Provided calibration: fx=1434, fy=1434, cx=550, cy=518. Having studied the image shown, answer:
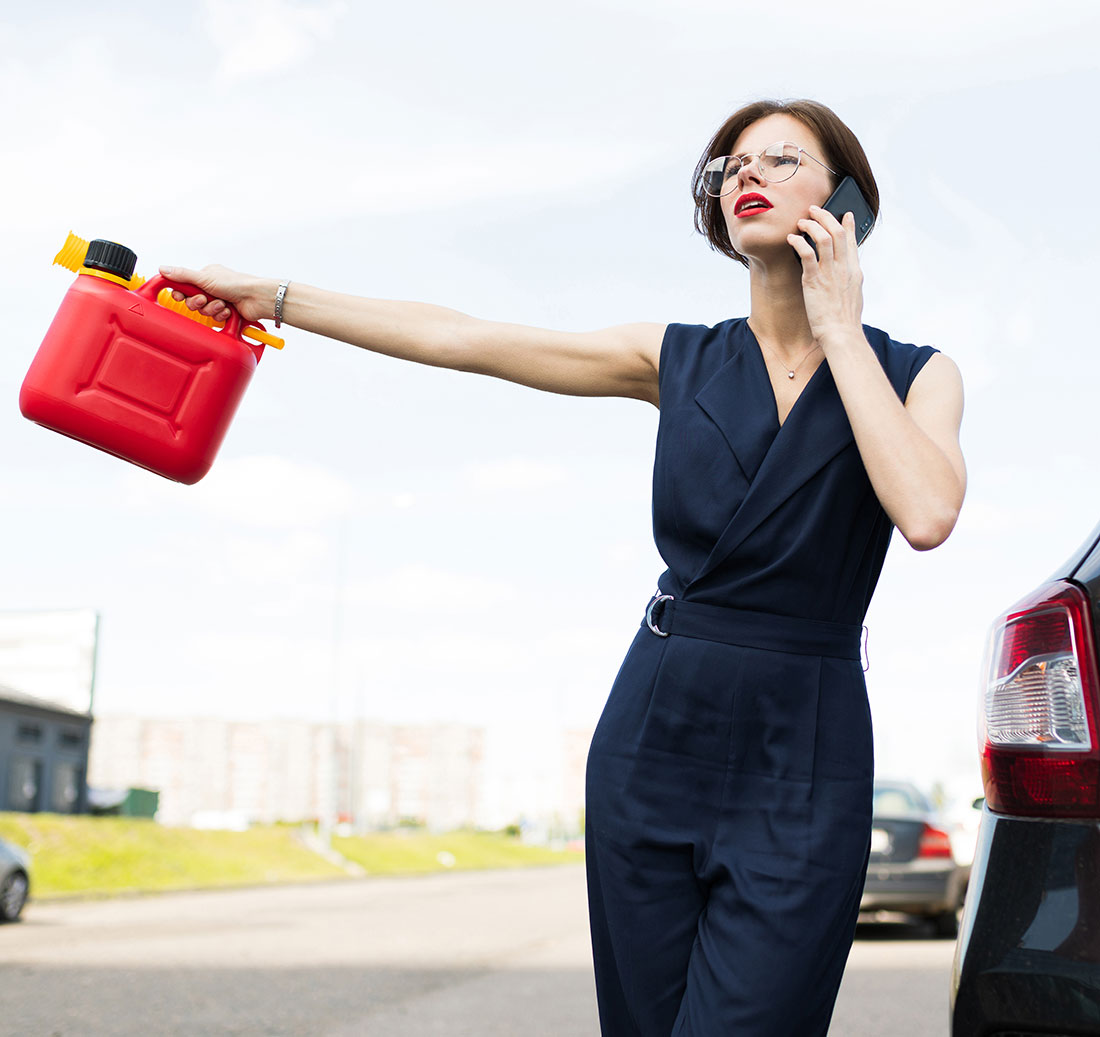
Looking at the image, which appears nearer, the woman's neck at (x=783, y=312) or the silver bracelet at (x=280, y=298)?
the woman's neck at (x=783, y=312)

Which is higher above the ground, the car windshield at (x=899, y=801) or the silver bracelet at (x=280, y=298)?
the silver bracelet at (x=280, y=298)

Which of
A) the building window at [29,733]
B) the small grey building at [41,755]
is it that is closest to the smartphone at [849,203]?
the small grey building at [41,755]

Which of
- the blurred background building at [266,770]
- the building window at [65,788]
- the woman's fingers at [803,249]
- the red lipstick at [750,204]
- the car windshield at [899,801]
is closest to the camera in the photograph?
the woman's fingers at [803,249]

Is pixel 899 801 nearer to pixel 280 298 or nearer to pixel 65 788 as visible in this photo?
pixel 280 298

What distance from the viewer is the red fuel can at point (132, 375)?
93.9 inches

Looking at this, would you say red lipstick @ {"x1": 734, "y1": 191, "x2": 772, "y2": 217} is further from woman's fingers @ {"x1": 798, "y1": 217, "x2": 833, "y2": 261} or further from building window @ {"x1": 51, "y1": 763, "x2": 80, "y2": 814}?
building window @ {"x1": 51, "y1": 763, "x2": 80, "y2": 814}

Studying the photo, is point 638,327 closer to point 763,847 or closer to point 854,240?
point 854,240

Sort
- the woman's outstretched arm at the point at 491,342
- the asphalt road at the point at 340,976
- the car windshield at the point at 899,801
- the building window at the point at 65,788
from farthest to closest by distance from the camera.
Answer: the building window at the point at 65,788
the car windshield at the point at 899,801
the asphalt road at the point at 340,976
the woman's outstretched arm at the point at 491,342

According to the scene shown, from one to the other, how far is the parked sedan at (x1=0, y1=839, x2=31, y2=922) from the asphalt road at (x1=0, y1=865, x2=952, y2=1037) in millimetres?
248

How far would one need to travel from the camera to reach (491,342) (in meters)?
2.24

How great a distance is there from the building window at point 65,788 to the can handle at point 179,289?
161 feet

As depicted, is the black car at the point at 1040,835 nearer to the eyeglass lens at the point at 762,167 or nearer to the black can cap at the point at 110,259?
the eyeglass lens at the point at 762,167

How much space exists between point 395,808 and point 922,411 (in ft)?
446

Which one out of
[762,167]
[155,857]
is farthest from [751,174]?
[155,857]
